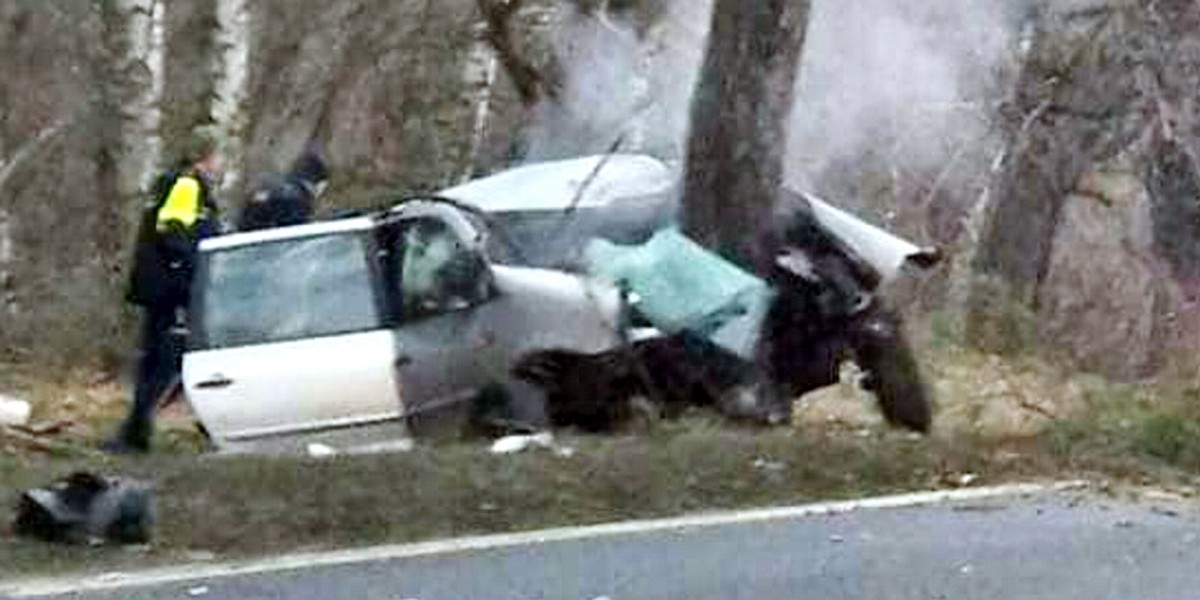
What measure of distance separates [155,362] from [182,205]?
78cm

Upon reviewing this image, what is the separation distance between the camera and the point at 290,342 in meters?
14.5

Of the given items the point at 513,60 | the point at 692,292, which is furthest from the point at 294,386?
the point at 513,60

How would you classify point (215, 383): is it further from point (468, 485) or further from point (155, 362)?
point (468, 485)

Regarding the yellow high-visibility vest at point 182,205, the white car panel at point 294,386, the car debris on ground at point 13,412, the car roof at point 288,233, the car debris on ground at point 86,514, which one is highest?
the yellow high-visibility vest at point 182,205

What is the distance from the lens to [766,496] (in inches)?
501

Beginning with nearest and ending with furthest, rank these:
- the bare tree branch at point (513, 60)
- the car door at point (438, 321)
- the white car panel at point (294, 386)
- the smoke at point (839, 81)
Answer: the white car panel at point (294, 386) < the car door at point (438, 321) < the smoke at point (839, 81) < the bare tree branch at point (513, 60)

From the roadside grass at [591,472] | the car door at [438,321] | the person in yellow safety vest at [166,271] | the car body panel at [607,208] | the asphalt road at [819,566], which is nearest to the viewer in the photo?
the asphalt road at [819,566]

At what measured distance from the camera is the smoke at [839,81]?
20781 millimetres

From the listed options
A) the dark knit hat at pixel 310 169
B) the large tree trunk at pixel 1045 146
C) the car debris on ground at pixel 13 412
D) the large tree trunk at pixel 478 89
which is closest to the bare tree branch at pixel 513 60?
the large tree trunk at pixel 478 89

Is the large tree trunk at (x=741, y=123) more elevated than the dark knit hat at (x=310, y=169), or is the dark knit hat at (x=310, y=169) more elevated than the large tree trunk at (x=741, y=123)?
the large tree trunk at (x=741, y=123)

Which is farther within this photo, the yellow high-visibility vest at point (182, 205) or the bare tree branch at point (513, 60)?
the bare tree branch at point (513, 60)

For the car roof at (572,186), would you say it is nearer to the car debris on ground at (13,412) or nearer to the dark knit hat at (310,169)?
the dark knit hat at (310,169)

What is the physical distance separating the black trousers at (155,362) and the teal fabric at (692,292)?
205cm

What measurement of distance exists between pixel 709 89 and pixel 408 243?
5.72ft
